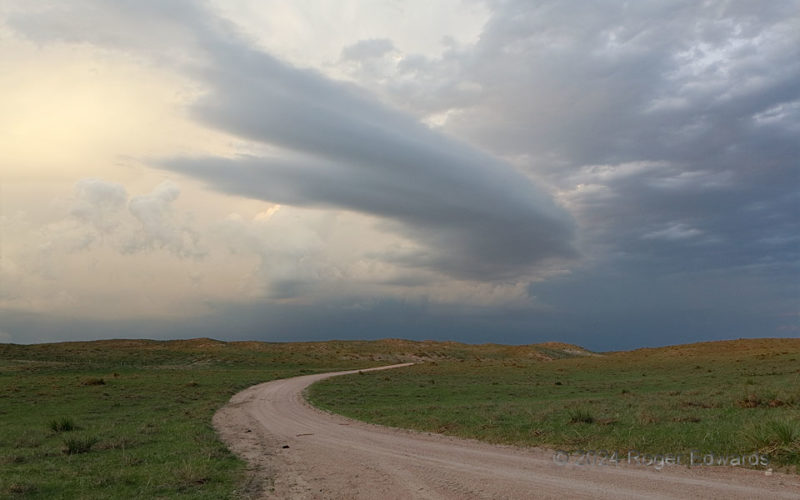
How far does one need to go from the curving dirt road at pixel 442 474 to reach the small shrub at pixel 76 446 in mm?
4848

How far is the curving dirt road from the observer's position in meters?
10.7

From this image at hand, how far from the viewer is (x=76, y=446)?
1791cm

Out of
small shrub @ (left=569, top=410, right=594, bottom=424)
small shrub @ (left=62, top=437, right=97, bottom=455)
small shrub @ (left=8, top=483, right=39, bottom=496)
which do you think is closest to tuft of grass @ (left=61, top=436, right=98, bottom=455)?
small shrub @ (left=62, top=437, right=97, bottom=455)

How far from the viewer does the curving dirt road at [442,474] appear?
1071 cm

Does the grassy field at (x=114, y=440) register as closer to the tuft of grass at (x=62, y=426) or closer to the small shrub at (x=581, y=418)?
the tuft of grass at (x=62, y=426)

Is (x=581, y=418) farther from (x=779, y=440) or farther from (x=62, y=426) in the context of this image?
(x=62, y=426)

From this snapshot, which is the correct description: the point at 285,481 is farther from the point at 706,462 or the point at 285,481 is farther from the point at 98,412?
the point at 98,412

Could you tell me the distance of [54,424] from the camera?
2380cm

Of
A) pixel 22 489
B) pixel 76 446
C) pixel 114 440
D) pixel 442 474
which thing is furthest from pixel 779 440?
pixel 114 440

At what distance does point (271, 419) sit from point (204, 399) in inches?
568

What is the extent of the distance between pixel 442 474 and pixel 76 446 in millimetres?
13479

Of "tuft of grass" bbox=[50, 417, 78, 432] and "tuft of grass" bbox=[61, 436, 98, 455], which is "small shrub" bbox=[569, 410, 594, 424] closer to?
"tuft of grass" bbox=[61, 436, 98, 455]

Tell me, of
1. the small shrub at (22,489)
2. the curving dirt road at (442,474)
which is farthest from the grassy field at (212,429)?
the curving dirt road at (442,474)

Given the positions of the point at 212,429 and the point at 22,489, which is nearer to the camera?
the point at 22,489
